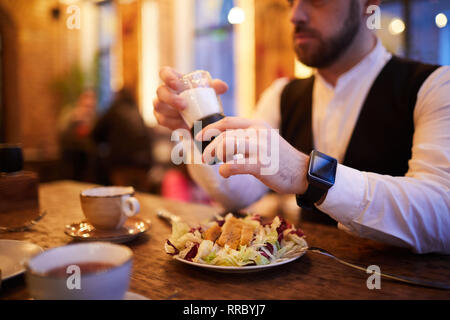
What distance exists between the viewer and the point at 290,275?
782mm

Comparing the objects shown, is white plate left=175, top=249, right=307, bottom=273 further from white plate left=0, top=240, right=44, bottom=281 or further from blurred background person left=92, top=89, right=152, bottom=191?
blurred background person left=92, top=89, right=152, bottom=191

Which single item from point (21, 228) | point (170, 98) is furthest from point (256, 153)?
point (21, 228)

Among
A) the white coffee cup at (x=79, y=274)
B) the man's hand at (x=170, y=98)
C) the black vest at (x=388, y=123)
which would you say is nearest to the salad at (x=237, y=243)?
the white coffee cup at (x=79, y=274)

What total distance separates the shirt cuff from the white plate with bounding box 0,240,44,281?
0.69 m

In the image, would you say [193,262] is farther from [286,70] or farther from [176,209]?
[286,70]

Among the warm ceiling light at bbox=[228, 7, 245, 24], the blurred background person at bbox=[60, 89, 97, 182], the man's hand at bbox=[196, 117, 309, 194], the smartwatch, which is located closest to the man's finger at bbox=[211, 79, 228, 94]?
the man's hand at bbox=[196, 117, 309, 194]

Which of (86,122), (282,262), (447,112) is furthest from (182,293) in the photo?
(86,122)

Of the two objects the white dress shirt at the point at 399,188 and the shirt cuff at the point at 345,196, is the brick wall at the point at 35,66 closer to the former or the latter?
the white dress shirt at the point at 399,188

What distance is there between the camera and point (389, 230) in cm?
97

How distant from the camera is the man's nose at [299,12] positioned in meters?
1.47

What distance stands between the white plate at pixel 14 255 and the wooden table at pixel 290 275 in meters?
0.03

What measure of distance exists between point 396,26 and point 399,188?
353 cm

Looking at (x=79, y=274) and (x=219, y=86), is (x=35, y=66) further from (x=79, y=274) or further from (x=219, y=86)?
(x=79, y=274)
